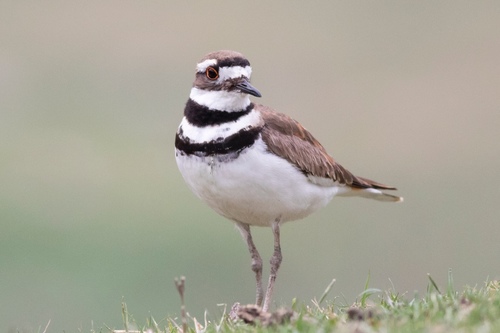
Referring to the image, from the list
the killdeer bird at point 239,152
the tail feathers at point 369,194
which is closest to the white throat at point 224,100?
the killdeer bird at point 239,152

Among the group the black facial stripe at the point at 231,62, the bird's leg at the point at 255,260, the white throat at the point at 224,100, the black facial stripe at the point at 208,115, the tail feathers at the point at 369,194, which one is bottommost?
the bird's leg at the point at 255,260

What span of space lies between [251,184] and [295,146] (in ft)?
2.48

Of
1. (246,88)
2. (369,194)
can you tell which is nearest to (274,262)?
(246,88)

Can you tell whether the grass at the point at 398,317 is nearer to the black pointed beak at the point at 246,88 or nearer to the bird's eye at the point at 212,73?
the black pointed beak at the point at 246,88

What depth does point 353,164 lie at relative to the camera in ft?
71.4

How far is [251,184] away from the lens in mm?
9094

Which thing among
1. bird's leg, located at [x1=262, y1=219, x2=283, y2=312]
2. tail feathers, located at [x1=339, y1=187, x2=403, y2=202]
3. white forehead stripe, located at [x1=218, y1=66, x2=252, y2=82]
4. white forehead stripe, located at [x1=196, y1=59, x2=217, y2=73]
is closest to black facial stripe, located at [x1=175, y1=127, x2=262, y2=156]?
white forehead stripe, located at [x1=218, y1=66, x2=252, y2=82]

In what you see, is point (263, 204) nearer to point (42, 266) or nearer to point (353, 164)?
point (42, 266)

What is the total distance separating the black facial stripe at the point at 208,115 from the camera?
9.16m

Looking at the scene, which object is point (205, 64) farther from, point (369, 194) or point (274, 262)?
point (369, 194)

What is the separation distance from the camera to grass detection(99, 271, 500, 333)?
270 inches

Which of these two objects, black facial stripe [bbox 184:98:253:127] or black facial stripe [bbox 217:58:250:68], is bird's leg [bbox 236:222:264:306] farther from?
black facial stripe [bbox 217:58:250:68]

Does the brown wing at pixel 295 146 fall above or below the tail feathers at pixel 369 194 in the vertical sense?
above

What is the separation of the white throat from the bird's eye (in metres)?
0.10
